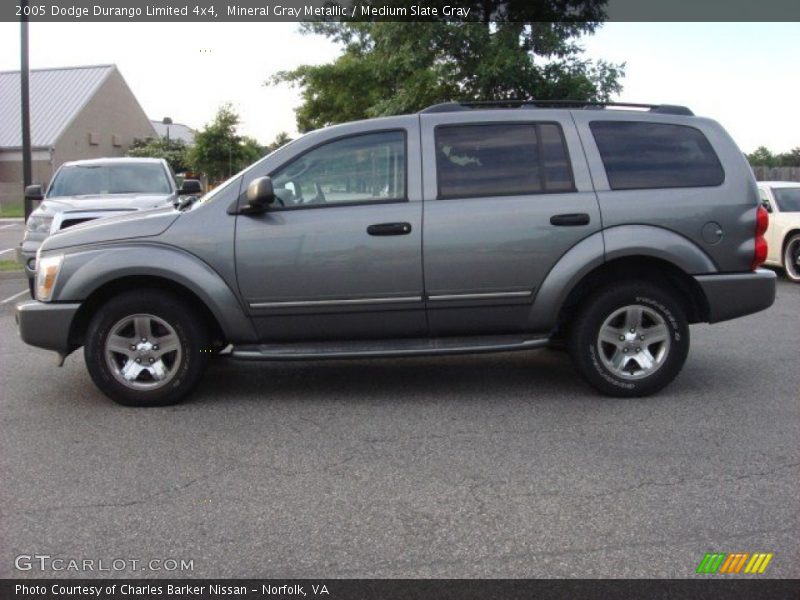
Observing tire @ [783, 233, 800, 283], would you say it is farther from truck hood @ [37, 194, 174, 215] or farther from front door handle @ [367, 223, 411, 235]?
front door handle @ [367, 223, 411, 235]

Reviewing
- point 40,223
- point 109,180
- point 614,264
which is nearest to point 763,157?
point 109,180

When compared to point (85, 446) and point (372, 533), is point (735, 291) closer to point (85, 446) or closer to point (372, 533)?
point (372, 533)

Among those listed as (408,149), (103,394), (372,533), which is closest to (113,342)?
(103,394)

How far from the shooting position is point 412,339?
5820mm

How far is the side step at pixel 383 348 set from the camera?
18.5 feet

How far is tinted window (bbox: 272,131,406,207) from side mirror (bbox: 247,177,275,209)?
0.71 ft

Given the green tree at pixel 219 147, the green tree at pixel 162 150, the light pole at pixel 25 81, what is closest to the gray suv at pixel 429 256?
the light pole at pixel 25 81

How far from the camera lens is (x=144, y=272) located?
5.59 meters

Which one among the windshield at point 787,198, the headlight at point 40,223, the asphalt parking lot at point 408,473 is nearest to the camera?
the asphalt parking lot at point 408,473

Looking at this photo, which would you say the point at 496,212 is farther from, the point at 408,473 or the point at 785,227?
the point at 785,227

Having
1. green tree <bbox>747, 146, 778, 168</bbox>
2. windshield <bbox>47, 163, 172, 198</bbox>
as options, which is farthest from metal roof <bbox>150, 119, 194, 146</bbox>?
windshield <bbox>47, 163, 172, 198</bbox>

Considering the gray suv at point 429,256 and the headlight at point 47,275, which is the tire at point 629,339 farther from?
the headlight at point 47,275

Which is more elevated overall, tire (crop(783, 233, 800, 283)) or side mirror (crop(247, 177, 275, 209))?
side mirror (crop(247, 177, 275, 209))

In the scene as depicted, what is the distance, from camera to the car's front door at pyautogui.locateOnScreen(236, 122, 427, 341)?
562 cm
